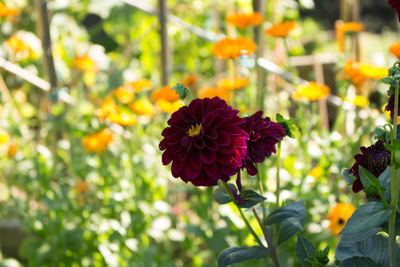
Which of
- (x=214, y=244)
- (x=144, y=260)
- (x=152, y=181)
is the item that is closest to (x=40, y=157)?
(x=152, y=181)

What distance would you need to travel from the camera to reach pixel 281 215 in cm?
56

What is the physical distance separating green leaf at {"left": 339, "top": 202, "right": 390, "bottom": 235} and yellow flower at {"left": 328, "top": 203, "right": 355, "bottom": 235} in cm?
49

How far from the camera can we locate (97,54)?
1.97 m

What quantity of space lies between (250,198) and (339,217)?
444mm

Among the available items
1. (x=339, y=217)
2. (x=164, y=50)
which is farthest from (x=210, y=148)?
(x=164, y=50)

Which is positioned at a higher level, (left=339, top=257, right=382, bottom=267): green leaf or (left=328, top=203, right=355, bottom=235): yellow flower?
(left=339, top=257, right=382, bottom=267): green leaf

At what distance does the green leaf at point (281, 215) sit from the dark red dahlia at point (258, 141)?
62 mm

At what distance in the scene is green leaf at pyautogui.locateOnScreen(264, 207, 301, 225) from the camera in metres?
0.55

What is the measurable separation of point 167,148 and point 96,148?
0.77 metres

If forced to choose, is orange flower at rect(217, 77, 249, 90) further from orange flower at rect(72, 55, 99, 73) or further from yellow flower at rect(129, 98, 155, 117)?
orange flower at rect(72, 55, 99, 73)

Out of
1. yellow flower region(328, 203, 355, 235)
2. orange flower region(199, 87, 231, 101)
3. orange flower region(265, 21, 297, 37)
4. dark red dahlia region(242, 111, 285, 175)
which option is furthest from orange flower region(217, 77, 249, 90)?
dark red dahlia region(242, 111, 285, 175)

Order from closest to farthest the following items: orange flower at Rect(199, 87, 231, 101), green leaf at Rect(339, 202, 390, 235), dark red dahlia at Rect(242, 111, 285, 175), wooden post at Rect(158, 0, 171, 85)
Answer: green leaf at Rect(339, 202, 390, 235), dark red dahlia at Rect(242, 111, 285, 175), orange flower at Rect(199, 87, 231, 101), wooden post at Rect(158, 0, 171, 85)

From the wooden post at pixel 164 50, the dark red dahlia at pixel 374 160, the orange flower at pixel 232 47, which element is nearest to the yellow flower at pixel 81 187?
the wooden post at pixel 164 50

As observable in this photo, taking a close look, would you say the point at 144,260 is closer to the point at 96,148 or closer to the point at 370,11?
the point at 96,148
